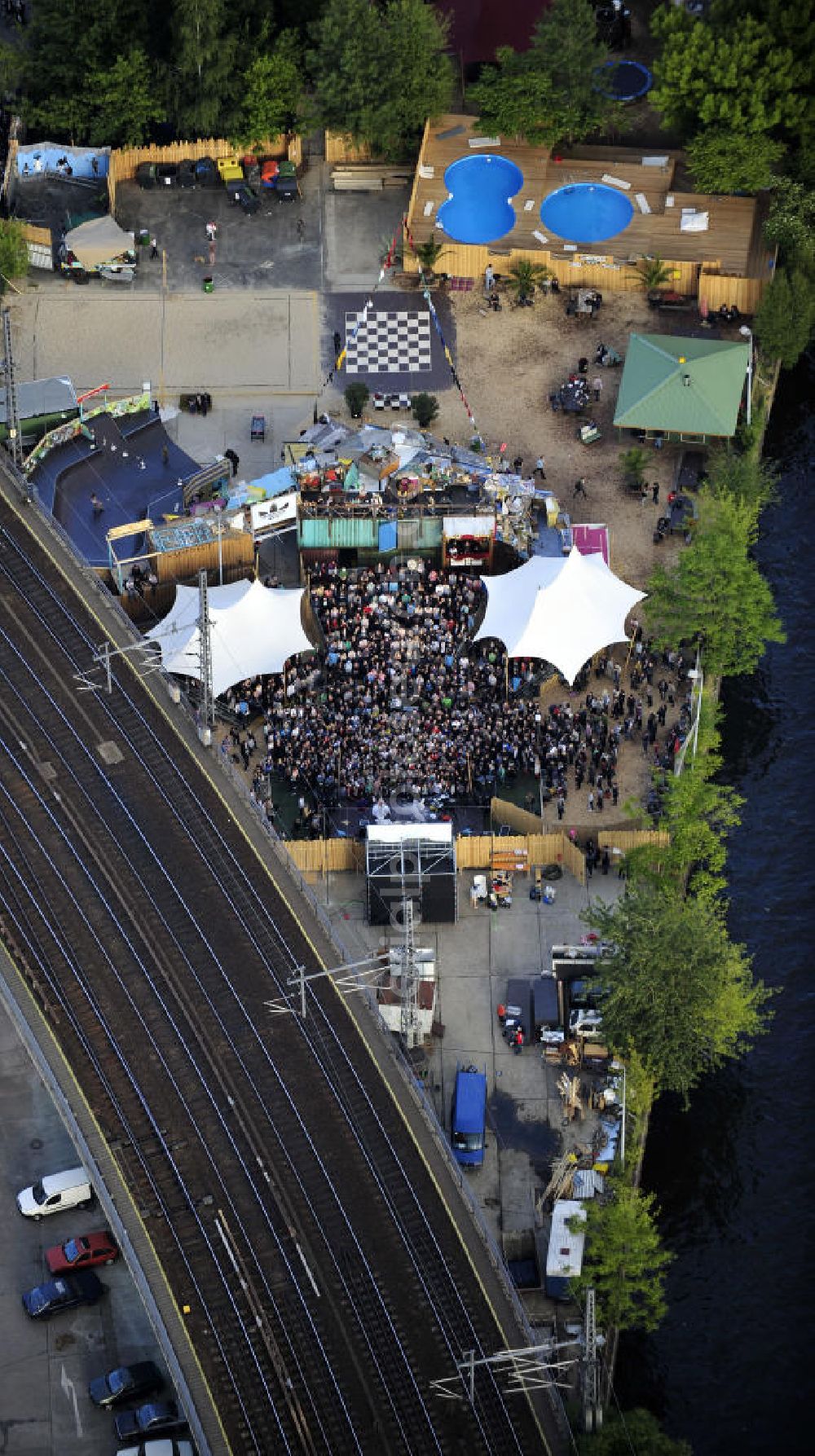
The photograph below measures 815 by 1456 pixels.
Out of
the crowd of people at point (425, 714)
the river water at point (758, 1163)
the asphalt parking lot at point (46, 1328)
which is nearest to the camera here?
the asphalt parking lot at point (46, 1328)

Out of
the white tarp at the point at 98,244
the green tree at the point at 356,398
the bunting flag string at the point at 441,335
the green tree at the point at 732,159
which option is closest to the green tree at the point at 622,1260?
the bunting flag string at the point at 441,335

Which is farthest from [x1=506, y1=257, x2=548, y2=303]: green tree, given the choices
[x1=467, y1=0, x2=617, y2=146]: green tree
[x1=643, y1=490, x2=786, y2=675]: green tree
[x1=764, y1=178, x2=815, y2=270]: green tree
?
[x1=643, y1=490, x2=786, y2=675]: green tree

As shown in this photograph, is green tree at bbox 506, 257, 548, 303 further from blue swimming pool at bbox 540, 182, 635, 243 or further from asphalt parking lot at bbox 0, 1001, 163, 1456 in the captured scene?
asphalt parking lot at bbox 0, 1001, 163, 1456

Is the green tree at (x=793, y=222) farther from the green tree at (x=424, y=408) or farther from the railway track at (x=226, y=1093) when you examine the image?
the railway track at (x=226, y=1093)

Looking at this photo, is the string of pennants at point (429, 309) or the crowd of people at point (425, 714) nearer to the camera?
the crowd of people at point (425, 714)

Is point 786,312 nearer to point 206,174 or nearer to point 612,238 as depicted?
point 612,238

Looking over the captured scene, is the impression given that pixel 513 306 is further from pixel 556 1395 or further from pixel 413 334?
pixel 556 1395

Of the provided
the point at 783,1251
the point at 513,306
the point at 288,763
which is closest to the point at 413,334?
the point at 513,306
